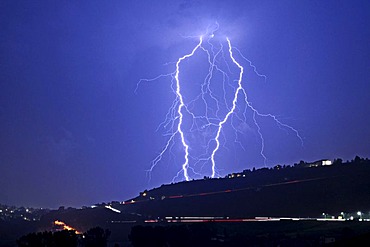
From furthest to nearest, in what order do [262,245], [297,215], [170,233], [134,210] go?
1. [134,210]
2. [297,215]
3. [170,233]
4. [262,245]

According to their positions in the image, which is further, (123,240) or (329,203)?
(329,203)

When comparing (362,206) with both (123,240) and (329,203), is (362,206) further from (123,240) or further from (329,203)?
(123,240)

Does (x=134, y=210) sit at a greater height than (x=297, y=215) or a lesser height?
greater

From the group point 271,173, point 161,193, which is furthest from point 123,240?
point 161,193

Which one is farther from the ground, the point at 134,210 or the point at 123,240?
the point at 134,210

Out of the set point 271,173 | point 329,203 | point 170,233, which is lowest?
point 170,233

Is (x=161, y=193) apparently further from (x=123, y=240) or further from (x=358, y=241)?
(x=358, y=241)

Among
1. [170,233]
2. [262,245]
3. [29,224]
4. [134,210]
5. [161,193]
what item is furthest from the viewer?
[161,193]

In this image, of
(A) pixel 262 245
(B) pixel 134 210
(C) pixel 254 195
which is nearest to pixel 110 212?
(B) pixel 134 210

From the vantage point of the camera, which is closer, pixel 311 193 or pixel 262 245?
pixel 262 245
